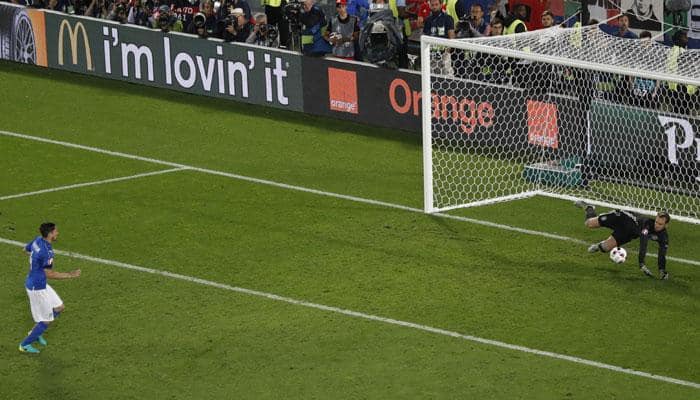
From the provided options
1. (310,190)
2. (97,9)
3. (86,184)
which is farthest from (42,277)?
(97,9)

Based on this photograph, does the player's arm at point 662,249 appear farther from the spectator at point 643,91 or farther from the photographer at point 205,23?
the photographer at point 205,23

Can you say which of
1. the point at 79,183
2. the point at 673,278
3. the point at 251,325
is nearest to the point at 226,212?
the point at 79,183

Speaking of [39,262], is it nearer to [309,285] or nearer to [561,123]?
[309,285]

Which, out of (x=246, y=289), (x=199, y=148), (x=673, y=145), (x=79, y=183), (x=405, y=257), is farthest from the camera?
(x=199, y=148)

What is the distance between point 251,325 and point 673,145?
7.55 meters

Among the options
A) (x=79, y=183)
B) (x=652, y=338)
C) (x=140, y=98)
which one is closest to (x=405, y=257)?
(x=652, y=338)

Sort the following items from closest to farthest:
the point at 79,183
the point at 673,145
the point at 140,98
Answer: the point at 673,145 → the point at 79,183 → the point at 140,98

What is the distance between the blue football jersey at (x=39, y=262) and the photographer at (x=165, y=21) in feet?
41.7

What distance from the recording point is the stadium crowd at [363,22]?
25578 mm

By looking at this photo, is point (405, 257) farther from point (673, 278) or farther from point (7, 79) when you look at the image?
point (7, 79)

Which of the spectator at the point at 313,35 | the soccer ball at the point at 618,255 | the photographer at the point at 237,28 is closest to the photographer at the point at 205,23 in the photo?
the photographer at the point at 237,28

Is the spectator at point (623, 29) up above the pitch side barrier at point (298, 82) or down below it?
above

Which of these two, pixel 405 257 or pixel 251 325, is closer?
pixel 251 325

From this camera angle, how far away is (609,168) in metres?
22.2
